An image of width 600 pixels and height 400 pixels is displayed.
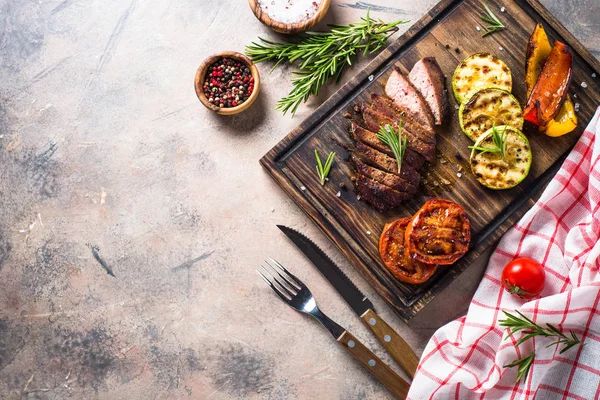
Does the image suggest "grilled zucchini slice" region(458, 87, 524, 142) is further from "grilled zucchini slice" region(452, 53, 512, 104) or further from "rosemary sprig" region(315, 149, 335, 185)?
"rosemary sprig" region(315, 149, 335, 185)

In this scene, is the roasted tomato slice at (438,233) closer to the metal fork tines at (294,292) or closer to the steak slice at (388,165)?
the steak slice at (388,165)

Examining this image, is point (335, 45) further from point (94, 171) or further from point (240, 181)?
point (94, 171)

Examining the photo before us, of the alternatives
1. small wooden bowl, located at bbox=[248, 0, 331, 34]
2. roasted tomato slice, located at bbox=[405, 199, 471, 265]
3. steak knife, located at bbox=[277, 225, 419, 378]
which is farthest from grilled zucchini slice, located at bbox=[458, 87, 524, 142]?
steak knife, located at bbox=[277, 225, 419, 378]

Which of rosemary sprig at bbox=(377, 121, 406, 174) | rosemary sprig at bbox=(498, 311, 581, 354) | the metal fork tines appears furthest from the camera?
the metal fork tines

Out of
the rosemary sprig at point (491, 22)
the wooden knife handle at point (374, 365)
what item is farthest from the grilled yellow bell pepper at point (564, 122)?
the wooden knife handle at point (374, 365)

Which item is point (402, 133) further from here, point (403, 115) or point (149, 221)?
point (149, 221)

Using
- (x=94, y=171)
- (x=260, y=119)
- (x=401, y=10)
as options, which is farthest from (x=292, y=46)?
(x=94, y=171)
